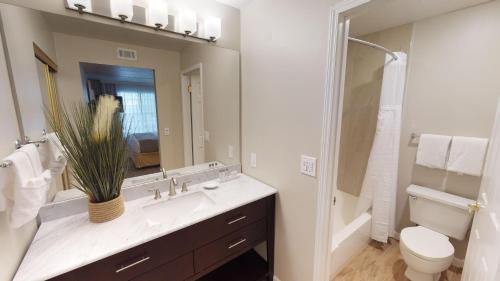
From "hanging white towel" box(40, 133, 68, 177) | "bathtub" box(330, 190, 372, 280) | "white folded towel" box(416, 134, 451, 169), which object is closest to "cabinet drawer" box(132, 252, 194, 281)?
"hanging white towel" box(40, 133, 68, 177)

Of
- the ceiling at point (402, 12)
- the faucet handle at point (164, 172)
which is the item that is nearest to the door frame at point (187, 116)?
the faucet handle at point (164, 172)

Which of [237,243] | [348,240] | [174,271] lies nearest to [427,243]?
[348,240]

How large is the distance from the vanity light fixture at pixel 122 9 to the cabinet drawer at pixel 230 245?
148 cm

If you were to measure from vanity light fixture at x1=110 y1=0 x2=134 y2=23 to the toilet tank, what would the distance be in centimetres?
272

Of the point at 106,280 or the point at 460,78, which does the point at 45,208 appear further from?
the point at 460,78

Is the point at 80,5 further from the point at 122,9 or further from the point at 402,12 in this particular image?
the point at 402,12

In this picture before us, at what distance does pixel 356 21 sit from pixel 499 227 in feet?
6.43

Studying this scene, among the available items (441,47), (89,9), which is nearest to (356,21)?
(441,47)

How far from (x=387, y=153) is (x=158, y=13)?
2329 millimetres

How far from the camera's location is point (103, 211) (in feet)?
3.62

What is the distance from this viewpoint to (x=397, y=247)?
7.04ft

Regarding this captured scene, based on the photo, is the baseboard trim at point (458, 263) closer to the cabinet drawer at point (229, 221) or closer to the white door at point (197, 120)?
the cabinet drawer at point (229, 221)

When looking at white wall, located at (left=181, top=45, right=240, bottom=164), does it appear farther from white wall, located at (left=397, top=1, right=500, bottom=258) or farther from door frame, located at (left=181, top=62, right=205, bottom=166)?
white wall, located at (left=397, top=1, right=500, bottom=258)

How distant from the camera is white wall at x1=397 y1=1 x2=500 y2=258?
1.66 metres
